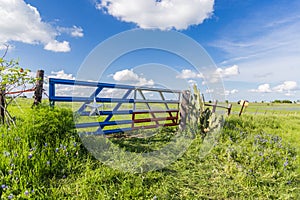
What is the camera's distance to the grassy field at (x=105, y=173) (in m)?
2.61

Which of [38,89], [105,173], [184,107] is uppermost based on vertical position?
[38,89]

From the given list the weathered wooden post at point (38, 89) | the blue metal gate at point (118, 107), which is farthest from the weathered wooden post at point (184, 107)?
the weathered wooden post at point (38, 89)

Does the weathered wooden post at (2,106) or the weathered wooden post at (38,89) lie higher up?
the weathered wooden post at (38,89)

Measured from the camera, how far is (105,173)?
2953mm

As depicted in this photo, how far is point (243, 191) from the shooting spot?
3096mm

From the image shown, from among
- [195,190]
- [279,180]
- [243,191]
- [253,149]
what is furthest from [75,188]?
[253,149]

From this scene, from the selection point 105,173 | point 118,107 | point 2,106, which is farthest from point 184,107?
point 2,106

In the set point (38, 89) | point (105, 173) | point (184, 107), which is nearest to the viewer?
point (105, 173)

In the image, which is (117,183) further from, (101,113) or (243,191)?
(101,113)

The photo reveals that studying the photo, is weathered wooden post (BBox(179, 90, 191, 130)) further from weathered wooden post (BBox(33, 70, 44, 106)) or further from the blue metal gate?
weathered wooden post (BBox(33, 70, 44, 106))

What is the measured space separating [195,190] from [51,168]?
220 cm

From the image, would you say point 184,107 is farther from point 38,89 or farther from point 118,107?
point 38,89

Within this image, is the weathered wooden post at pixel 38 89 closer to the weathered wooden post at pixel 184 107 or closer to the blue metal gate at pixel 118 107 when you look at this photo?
the blue metal gate at pixel 118 107

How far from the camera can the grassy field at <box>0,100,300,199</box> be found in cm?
261
